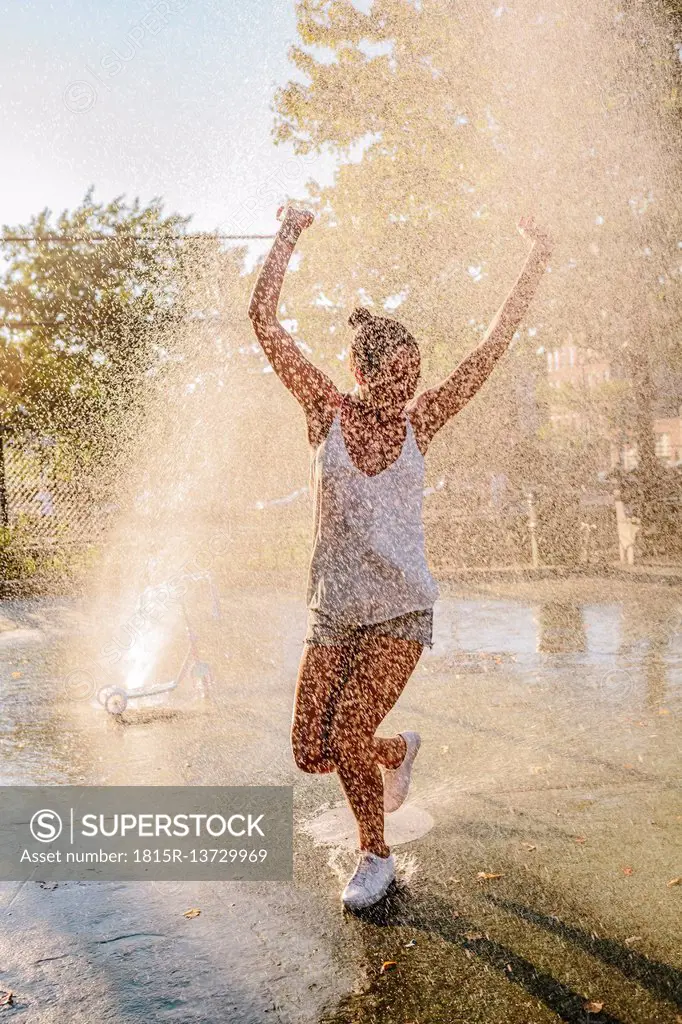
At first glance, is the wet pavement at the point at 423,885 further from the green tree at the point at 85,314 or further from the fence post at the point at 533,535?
the green tree at the point at 85,314

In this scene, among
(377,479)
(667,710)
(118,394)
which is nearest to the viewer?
(377,479)

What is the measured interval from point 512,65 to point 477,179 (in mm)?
1418

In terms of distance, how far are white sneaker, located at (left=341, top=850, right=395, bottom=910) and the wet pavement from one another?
0.13 feet

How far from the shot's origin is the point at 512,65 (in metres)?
12.8

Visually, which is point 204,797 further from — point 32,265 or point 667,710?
point 32,265

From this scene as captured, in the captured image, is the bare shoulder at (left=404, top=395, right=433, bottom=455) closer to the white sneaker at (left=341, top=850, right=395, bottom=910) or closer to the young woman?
the young woman

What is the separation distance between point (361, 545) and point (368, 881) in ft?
3.44

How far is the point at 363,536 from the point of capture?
2.87 m

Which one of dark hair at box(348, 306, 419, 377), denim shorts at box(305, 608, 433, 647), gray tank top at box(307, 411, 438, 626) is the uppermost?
dark hair at box(348, 306, 419, 377)

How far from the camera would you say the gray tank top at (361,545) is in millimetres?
2877

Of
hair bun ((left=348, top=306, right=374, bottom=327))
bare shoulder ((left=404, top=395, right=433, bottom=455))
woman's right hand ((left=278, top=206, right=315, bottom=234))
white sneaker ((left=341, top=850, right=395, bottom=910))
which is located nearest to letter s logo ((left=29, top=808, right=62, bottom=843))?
white sneaker ((left=341, top=850, right=395, bottom=910))

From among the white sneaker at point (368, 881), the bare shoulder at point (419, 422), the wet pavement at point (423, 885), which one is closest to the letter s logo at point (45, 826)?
the wet pavement at point (423, 885)

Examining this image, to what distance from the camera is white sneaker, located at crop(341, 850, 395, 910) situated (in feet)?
10.0

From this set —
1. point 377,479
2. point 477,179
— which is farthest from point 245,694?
point 477,179
